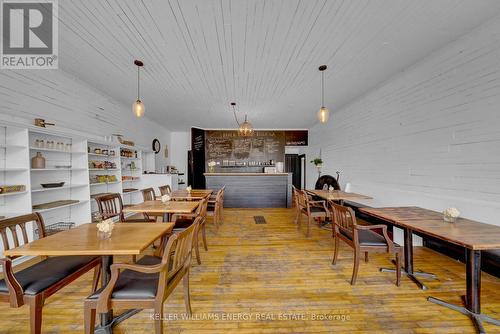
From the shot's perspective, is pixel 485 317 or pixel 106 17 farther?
pixel 106 17

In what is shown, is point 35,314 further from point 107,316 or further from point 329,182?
point 329,182

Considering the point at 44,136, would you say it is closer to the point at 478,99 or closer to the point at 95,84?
the point at 95,84

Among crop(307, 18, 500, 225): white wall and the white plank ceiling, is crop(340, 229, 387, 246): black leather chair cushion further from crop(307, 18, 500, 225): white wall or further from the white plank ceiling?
the white plank ceiling

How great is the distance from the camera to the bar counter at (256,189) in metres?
6.69

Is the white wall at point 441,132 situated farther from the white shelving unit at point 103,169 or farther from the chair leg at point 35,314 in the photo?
the white shelving unit at point 103,169

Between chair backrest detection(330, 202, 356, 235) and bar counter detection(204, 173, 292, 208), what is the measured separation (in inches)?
153

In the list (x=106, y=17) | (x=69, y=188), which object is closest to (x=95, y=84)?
(x=69, y=188)

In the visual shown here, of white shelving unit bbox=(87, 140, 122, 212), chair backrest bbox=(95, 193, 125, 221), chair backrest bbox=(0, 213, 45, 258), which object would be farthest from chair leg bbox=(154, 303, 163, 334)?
white shelving unit bbox=(87, 140, 122, 212)

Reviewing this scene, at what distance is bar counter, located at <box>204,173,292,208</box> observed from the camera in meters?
6.69

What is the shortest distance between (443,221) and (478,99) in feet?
5.47

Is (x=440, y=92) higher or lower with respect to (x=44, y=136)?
higher

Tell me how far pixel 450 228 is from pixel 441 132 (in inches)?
70.1

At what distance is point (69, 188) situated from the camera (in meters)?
4.05

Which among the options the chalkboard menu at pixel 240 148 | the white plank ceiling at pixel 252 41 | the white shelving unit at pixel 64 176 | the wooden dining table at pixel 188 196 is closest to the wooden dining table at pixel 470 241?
the white plank ceiling at pixel 252 41
